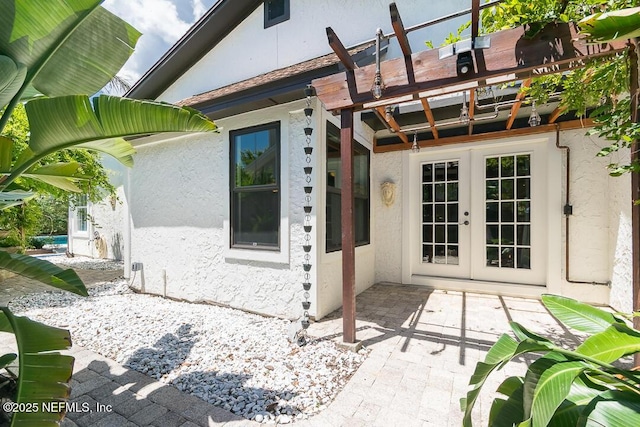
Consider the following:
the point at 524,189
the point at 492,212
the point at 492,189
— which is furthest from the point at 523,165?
the point at 492,212

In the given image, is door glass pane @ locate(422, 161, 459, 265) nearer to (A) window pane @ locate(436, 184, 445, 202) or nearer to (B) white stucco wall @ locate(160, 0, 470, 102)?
(A) window pane @ locate(436, 184, 445, 202)

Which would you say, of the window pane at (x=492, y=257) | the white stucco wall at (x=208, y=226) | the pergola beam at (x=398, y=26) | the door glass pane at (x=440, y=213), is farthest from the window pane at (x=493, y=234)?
the pergola beam at (x=398, y=26)

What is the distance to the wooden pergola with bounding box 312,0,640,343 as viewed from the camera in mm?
2158

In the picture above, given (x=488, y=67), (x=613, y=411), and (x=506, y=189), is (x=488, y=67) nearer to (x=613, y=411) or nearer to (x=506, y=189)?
(x=613, y=411)

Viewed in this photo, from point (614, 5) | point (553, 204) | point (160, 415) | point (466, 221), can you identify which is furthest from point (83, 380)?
point (553, 204)

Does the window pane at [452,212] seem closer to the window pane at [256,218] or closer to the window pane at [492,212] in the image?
the window pane at [492,212]

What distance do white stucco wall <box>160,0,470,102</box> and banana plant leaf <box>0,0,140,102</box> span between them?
404 cm

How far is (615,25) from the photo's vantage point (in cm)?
108

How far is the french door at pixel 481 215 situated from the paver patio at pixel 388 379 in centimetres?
112

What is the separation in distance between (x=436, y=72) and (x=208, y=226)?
4.19 metres

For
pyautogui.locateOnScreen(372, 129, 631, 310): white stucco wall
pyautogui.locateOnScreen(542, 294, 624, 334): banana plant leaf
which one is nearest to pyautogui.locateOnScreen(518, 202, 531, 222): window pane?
pyautogui.locateOnScreen(372, 129, 631, 310): white stucco wall

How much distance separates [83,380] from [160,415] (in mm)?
1109

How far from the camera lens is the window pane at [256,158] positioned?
4.31 metres

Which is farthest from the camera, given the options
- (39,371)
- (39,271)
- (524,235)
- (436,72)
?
(524,235)
